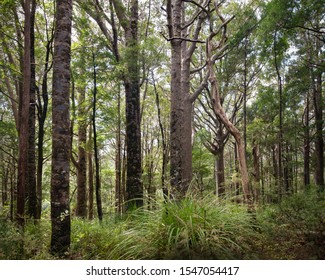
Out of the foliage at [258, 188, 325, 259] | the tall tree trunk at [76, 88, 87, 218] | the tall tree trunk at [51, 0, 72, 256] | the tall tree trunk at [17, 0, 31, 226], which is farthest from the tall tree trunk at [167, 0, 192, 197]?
the tall tree trunk at [76, 88, 87, 218]

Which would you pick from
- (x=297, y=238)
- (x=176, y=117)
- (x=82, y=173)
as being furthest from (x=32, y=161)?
(x=297, y=238)

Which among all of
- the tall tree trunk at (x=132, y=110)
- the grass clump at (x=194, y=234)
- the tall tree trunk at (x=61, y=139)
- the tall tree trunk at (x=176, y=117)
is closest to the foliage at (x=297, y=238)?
the grass clump at (x=194, y=234)

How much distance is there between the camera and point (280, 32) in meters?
8.27

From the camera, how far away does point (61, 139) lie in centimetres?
386

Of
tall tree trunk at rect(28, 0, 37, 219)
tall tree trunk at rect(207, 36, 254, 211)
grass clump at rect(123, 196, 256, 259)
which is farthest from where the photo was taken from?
tall tree trunk at rect(28, 0, 37, 219)

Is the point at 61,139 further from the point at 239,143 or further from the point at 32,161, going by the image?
the point at 32,161

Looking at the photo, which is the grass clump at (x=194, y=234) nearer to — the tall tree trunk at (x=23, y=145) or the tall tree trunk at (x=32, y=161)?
the tall tree trunk at (x=23, y=145)

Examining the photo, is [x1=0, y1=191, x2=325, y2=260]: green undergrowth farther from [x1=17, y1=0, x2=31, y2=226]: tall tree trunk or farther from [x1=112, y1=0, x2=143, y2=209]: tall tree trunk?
[x1=112, y1=0, x2=143, y2=209]: tall tree trunk

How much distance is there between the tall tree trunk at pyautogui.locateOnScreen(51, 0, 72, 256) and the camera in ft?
12.3

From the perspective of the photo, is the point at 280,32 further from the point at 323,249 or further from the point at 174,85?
the point at 323,249

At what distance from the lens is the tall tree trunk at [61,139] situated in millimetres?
3760

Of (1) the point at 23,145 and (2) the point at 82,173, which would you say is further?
(2) the point at 82,173
